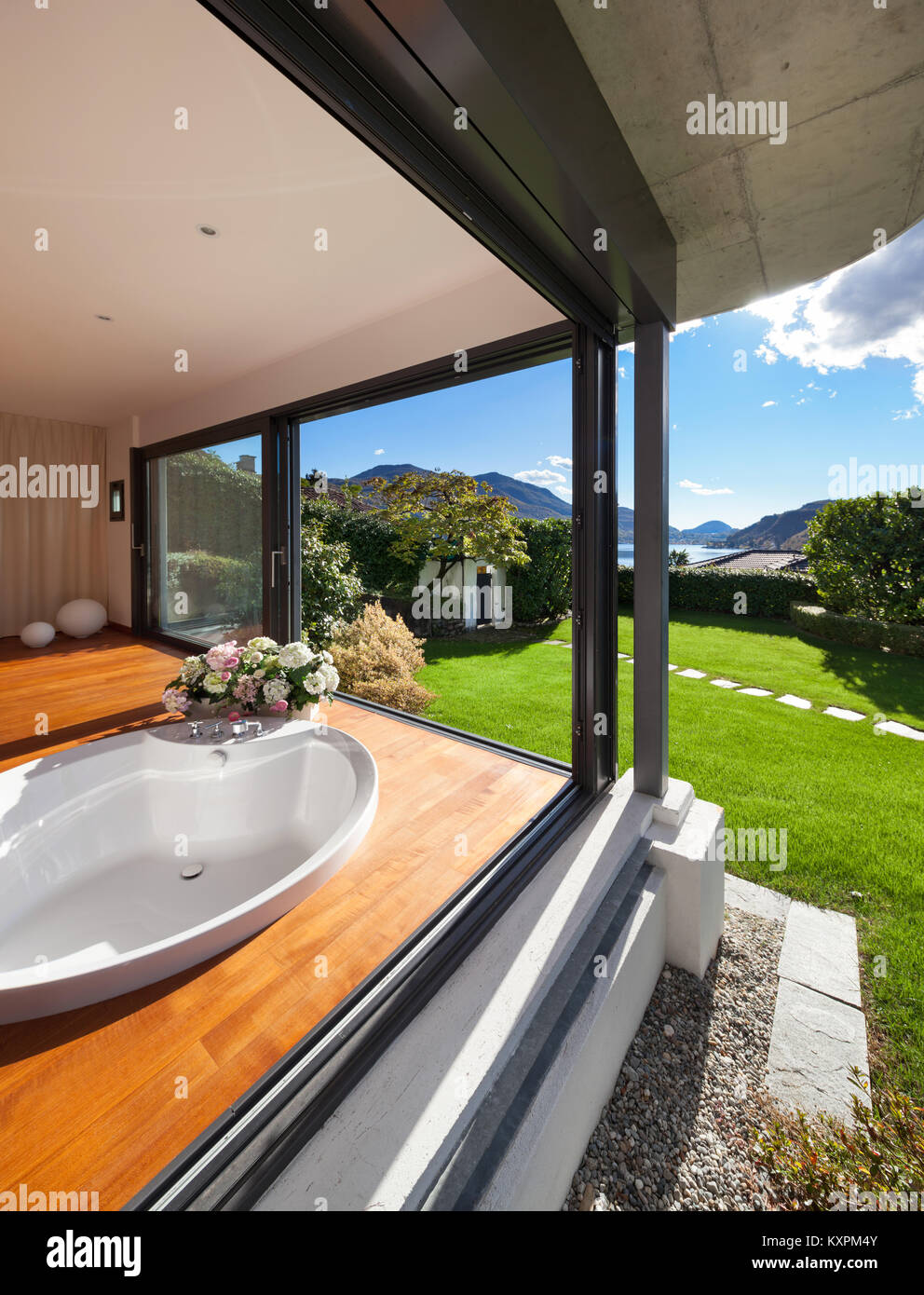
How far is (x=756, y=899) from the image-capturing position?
A: 7.62 ft

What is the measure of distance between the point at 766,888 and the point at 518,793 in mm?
1262

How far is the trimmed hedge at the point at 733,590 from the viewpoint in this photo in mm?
6539

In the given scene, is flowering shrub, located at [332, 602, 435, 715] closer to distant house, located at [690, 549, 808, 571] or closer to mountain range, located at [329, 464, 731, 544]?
mountain range, located at [329, 464, 731, 544]

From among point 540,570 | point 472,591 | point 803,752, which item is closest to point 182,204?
point 803,752

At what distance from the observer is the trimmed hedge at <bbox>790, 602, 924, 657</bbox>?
4.75 m

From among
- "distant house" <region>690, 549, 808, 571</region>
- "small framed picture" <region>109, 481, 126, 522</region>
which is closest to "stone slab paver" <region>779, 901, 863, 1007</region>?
"distant house" <region>690, 549, 808, 571</region>

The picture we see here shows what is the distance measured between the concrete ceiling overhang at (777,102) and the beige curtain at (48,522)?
6.40 m

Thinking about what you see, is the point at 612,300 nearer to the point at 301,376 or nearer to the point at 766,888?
the point at 301,376

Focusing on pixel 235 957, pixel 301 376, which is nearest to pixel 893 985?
pixel 235 957

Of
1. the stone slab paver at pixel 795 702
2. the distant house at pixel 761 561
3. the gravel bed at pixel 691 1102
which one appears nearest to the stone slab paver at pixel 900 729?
the stone slab paver at pixel 795 702

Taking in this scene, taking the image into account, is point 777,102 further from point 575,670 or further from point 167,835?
point 167,835

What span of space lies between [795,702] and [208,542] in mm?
5323

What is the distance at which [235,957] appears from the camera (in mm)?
1355

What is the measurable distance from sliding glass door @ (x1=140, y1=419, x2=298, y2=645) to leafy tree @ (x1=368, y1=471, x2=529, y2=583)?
2.74m
